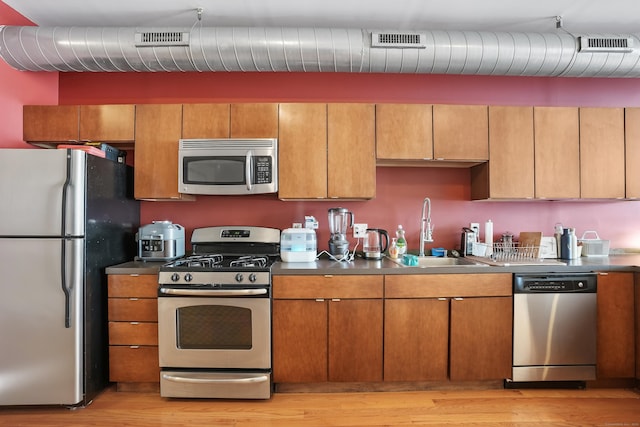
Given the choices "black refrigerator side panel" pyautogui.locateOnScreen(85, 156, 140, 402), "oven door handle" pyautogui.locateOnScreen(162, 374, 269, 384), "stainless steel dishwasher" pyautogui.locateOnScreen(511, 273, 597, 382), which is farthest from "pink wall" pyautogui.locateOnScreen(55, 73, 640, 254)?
"oven door handle" pyautogui.locateOnScreen(162, 374, 269, 384)

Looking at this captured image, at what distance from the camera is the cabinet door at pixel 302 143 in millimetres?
2881

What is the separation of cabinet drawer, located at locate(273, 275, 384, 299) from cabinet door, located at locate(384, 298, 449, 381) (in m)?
0.17

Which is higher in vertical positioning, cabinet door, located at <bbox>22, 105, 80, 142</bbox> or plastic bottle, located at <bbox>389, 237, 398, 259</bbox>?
cabinet door, located at <bbox>22, 105, 80, 142</bbox>

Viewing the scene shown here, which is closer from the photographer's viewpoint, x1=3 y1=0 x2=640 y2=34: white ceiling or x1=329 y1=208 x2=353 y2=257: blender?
x1=3 y1=0 x2=640 y2=34: white ceiling

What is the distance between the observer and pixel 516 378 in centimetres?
256

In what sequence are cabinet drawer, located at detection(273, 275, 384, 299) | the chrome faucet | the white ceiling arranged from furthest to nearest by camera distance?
the chrome faucet, the white ceiling, cabinet drawer, located at detection(273, 275, 384, 299)

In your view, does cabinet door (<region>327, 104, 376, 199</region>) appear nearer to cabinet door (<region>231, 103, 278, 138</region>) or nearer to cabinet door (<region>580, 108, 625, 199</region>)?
cabinet door (<region>231, 103, 278, 138</region>)

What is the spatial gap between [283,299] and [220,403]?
32.5 inches

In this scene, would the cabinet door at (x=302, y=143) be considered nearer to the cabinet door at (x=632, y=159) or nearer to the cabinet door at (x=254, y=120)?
the cabinet door at (x=254, y=120)

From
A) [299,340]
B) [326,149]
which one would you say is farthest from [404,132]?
[299,340]

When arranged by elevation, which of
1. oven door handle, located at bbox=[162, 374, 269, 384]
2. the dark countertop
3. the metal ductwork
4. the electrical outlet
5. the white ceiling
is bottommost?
oven door handle, located at bbox=[162, 374, 269, 384]

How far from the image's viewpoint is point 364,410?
2.37 metres

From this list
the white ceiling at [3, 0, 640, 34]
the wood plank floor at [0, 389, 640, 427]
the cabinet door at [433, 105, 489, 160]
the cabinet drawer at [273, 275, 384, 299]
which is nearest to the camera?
the wood plank floor at [0, 389, 640, 427]

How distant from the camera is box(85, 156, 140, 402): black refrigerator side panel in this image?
2.37 m
